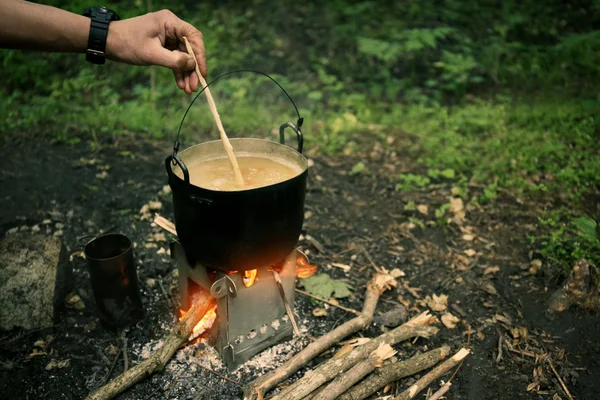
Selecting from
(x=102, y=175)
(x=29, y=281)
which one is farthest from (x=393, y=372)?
(x=102, y=175)

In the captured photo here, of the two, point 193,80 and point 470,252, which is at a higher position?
point 193,80

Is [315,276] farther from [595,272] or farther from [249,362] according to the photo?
[595,272]

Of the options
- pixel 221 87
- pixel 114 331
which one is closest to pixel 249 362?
pixel 114 331

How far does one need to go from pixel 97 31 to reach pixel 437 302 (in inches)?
128

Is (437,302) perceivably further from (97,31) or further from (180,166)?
(97,31)

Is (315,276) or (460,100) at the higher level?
(460,100)

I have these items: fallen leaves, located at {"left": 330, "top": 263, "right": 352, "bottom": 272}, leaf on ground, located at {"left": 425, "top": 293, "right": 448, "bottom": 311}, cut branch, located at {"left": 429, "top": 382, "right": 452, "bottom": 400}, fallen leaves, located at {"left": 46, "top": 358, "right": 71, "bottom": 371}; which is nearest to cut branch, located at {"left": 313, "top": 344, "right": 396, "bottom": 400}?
cut branch, located at {"left": 429, "top": 382, "right": 452, "bottom": 400}

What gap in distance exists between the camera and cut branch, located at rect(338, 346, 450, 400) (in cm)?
312

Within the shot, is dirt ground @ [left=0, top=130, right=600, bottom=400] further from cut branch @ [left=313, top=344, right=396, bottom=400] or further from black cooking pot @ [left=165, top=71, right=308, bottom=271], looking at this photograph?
black cooking pot @ [left=165, top=71, right=308, bottom=271]

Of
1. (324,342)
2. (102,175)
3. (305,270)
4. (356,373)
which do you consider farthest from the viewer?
(102,175)

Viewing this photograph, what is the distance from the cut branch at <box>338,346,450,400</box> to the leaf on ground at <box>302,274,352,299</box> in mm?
865

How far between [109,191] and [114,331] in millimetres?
2061

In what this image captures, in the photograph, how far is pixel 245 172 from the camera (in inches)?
130

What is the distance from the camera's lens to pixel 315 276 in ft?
14.1
